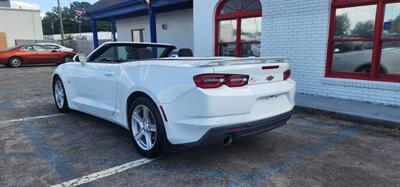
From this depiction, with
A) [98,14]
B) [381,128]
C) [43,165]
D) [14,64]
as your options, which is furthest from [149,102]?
[14,64]

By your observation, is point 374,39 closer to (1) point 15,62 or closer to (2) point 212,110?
(2) point 212,110

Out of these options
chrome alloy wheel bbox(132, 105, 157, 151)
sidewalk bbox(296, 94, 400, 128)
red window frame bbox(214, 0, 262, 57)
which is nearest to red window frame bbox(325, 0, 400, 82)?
sidewalk bbox(296, 94, 400, 128)

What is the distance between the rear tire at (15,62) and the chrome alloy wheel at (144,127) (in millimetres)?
16443

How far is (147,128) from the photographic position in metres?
3.56

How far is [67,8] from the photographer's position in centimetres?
10025

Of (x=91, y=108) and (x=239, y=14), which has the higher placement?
(x=239, y=14)

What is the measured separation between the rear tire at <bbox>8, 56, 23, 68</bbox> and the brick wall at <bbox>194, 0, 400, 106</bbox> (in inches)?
593

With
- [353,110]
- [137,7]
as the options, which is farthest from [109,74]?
[137,7]

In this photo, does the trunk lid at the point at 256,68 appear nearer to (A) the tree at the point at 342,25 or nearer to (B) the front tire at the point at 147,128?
(B) the front tire at the point at 147,128

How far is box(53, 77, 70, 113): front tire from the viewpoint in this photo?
5.67 m

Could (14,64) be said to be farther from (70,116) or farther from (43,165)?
(43,165)

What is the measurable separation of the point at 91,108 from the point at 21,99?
3851 mm

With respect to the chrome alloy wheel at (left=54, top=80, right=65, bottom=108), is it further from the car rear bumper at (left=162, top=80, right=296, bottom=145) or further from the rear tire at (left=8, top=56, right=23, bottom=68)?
the rear tire at (left=8, top=56, right=23, bottom=68)

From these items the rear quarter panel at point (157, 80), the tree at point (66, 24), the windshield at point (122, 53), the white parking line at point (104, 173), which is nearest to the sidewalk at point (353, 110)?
the windshield at point (122, 53)
